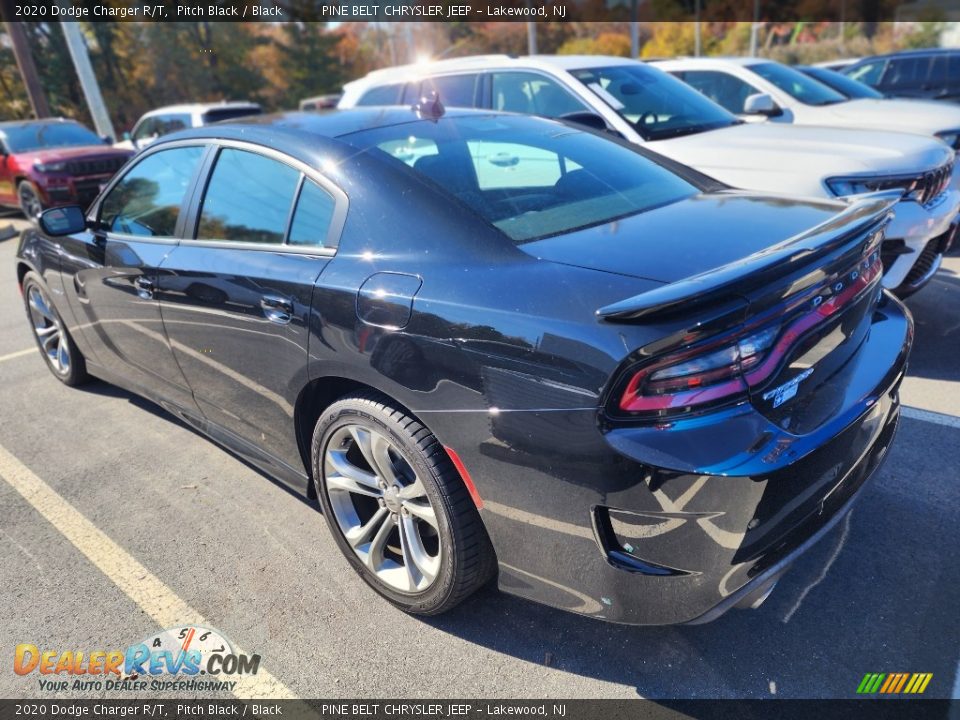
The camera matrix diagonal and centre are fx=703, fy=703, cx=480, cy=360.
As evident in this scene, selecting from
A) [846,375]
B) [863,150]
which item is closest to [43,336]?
[846,375]

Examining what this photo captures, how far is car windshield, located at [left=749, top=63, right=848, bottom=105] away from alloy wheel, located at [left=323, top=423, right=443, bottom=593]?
256 inches

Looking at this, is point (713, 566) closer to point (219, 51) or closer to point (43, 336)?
point (43, 336)

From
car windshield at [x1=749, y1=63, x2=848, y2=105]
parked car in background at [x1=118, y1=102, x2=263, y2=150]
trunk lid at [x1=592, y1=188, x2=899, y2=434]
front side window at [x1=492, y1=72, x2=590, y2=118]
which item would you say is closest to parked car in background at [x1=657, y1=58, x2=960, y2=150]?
car windshield at [x1=749, y1=63, x2=848, y2=105]

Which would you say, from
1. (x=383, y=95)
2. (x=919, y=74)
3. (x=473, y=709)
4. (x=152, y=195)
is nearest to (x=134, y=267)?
(x=152, y=195)

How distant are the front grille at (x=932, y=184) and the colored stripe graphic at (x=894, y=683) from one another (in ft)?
10.2

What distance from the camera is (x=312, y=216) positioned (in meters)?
2.56

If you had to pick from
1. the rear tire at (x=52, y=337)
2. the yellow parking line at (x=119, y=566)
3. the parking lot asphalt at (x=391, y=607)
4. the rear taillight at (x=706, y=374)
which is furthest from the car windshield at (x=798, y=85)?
the yellow parking line at (x=119, y=566)

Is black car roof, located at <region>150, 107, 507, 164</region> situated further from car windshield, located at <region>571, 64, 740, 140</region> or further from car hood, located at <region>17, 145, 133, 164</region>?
car hood, located at <region>17, 145, 133, 164</region>

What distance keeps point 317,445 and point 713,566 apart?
4.69 ft

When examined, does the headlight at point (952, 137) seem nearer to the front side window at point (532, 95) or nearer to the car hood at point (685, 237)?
the front side window at point (532, 95)

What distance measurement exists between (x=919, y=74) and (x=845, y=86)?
14.0ft

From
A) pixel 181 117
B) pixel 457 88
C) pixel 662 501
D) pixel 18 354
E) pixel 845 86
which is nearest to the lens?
pixel 662 501

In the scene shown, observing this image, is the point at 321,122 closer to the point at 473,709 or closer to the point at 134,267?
the point at 134,267

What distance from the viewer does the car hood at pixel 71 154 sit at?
10875 millimetres
